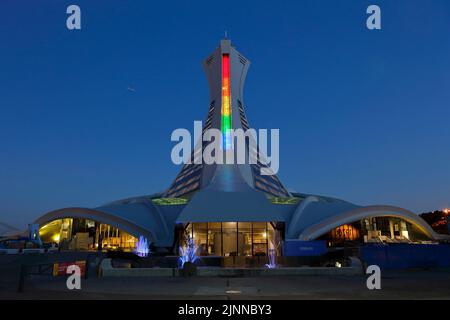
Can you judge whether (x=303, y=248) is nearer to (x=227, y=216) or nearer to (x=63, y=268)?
(x=227, y=216)

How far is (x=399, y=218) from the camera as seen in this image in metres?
43.2

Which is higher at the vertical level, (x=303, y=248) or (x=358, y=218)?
(x=358, y=218)

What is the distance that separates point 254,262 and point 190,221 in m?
8.51

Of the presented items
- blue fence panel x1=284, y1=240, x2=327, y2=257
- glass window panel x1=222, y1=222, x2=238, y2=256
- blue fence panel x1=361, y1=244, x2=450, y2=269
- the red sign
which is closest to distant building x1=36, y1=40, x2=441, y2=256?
glass window panel x1=222, y1=222, x2=238, y2=256

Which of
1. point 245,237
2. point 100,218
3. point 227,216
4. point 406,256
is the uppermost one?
point 100,218

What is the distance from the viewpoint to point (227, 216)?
98.9ft

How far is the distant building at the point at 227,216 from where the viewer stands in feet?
102

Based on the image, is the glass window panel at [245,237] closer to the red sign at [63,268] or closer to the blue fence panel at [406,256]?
the blue fence panel at [406,256]

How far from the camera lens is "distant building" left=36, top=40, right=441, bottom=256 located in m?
31.0

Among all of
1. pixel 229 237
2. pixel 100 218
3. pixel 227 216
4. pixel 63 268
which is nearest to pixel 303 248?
pixel 227 216

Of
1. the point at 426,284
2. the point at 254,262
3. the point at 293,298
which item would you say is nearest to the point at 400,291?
the point at 426,284

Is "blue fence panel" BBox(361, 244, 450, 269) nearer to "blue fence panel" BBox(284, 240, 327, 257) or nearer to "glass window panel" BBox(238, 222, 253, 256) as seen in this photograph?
"blue fence panel" BBox(284, 240, 327, 257)

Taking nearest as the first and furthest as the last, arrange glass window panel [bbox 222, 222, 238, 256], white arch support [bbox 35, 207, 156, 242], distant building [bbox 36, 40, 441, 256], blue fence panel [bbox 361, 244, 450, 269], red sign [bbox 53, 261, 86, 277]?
red sign [bbox 53, 261, 86, 277], blue fence panel [bbox 361, 244, 450, 269], glass window panel [bbox 222, 222, 238, 256], distant building [bbox 36, 40, 441, 256], white arch support [bbox 35, 207, 156, 242]
